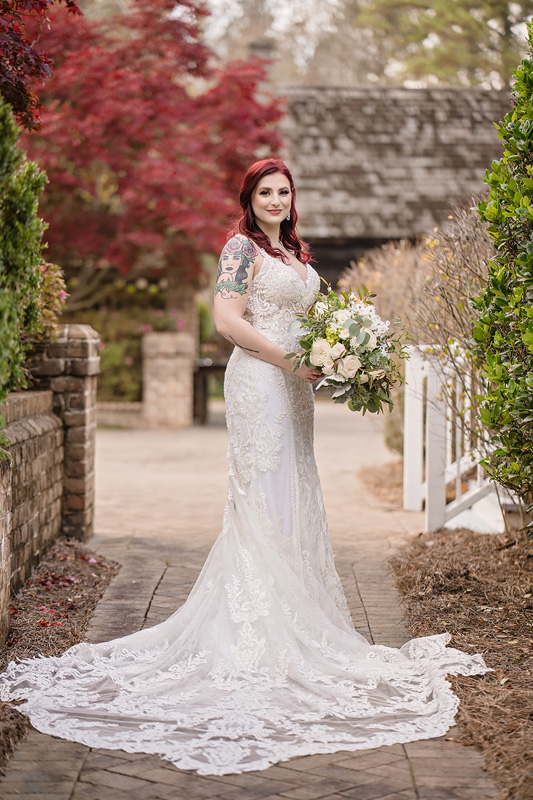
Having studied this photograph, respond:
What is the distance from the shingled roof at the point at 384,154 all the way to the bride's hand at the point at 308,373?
14.6 m

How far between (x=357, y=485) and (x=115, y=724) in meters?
6.64

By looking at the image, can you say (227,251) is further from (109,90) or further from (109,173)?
(109,173)

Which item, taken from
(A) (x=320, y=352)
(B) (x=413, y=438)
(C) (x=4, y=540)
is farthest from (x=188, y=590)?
(B) (x=413, y=438)

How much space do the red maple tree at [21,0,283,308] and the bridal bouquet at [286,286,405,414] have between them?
1018cm

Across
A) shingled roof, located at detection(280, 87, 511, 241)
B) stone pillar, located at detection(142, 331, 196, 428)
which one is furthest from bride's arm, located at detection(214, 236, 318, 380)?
shingled roof, located at detection(280, 87, 511, 241)

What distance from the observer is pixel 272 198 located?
4.41 m

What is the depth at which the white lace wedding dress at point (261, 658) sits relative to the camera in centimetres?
351

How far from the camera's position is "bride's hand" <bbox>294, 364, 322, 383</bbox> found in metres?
4.26

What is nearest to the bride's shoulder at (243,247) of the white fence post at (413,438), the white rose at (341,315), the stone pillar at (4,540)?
the white rose at (341,315)

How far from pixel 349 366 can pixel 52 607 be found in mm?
2289

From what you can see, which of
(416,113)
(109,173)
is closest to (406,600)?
(109,173)

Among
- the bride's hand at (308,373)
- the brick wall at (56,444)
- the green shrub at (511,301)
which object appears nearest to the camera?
the bride's hand at (308,373)

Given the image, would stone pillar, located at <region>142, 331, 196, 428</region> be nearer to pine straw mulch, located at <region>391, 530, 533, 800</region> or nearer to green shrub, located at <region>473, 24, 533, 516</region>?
pine straw mulch, located at <region>391, 530, 533, 800</region>

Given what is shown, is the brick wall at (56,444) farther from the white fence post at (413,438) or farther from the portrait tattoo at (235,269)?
the white fence post at (413,438)
